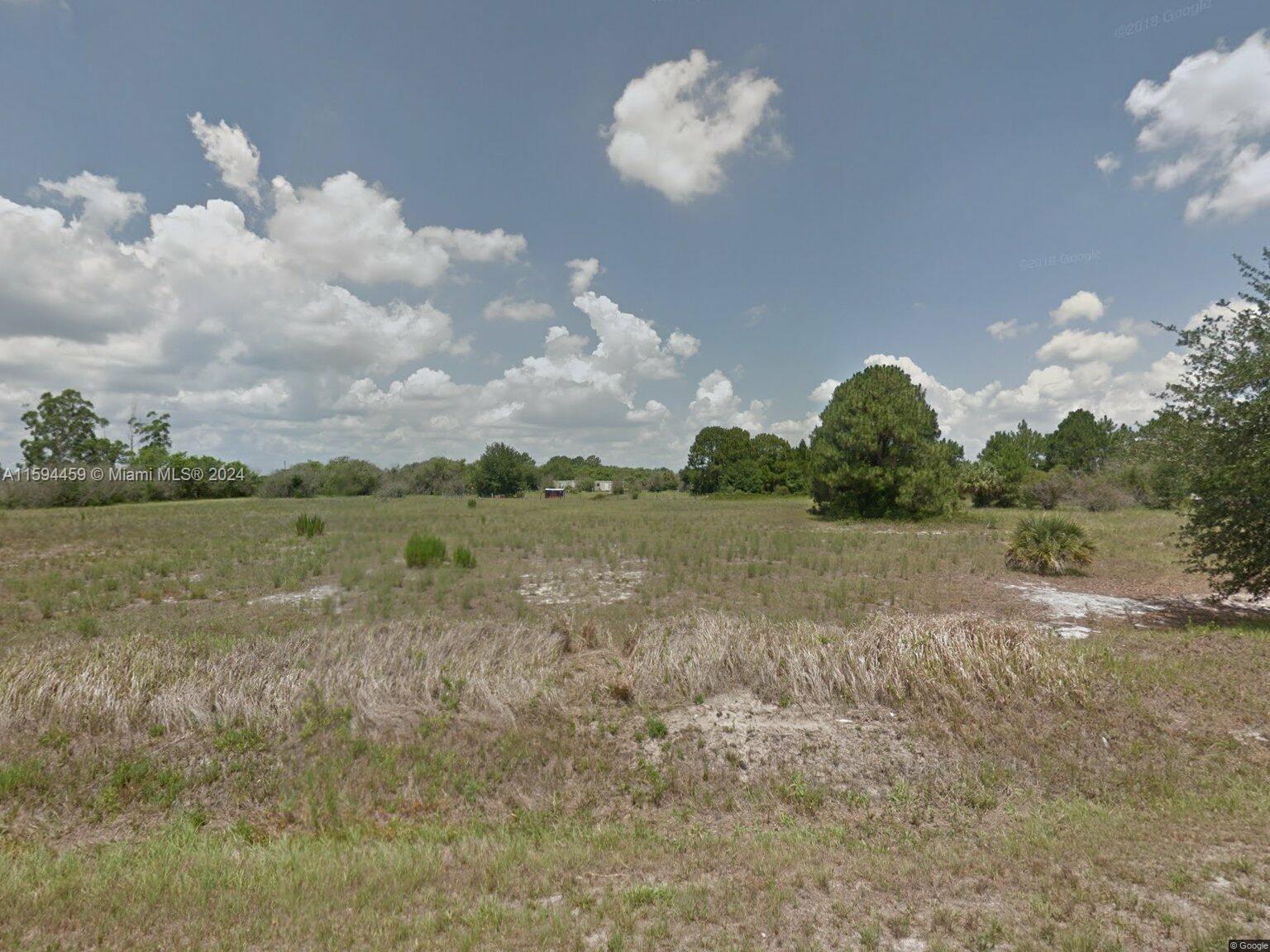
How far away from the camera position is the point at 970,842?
3965mm

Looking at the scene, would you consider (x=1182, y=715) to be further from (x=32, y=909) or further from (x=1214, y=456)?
(x=32, y=909)

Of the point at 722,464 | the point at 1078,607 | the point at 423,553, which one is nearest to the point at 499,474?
the point at 722,464

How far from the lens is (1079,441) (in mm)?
73062

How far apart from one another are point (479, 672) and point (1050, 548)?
53.8 ft

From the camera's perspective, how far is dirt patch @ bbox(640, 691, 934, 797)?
5176mm

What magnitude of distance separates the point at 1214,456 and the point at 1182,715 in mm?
7086

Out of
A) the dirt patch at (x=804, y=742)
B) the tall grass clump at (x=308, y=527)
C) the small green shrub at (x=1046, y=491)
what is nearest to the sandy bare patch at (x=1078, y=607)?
the dirt patch at (x=804, y=742)

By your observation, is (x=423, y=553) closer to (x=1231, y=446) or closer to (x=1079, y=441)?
(x=1231, y=446)

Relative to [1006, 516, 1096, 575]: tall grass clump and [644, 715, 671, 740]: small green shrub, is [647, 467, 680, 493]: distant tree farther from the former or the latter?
[644, 715, 671, 740]: small green shrub

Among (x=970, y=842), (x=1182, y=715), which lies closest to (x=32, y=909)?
(x=970, y=842)

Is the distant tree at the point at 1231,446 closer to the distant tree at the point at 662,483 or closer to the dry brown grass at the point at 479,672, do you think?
the dry brown grass at the point at 479,672

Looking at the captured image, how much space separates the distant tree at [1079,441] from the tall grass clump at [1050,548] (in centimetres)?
7048

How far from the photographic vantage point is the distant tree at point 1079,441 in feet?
232

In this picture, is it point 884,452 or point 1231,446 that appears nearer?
point 1231,446
